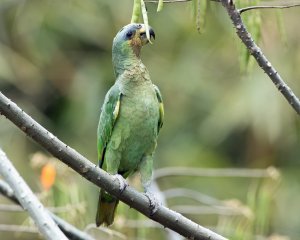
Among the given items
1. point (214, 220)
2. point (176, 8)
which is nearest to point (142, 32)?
point (214, 220)

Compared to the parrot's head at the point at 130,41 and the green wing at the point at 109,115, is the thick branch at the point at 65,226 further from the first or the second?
the parrot's head at the point at 130,41

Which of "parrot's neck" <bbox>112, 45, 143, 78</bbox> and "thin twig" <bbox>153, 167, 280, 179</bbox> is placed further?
"thin twig" <bbox>153, 167, 280, 179</bbox>

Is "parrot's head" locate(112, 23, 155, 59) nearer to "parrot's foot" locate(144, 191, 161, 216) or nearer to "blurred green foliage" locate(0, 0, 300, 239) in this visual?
"parrot's foot" locate(144, 191, 161, 216)

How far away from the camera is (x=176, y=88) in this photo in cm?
789

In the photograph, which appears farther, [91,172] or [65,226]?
[65,226]

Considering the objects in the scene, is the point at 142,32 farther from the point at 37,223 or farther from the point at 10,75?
the point at 10,75

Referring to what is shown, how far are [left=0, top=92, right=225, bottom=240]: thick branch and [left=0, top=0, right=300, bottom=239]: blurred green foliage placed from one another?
4157mm

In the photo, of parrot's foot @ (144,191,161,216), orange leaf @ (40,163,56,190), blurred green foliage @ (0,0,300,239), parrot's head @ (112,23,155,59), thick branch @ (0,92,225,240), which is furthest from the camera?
blurred green foliage @ (0,0,300,239)

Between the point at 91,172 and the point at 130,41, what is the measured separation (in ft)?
2.73

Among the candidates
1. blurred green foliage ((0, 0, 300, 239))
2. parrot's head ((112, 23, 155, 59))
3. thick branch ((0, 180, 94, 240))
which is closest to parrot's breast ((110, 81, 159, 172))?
parrot's head ((112, 23, 155, 59))

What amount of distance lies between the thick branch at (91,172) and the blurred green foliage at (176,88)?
13.6ft

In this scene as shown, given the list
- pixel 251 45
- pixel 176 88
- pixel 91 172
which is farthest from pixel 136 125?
pixel 176 88

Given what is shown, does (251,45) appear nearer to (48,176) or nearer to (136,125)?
(136,125)

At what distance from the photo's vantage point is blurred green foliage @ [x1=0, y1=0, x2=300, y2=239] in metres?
7.14
